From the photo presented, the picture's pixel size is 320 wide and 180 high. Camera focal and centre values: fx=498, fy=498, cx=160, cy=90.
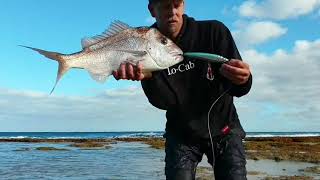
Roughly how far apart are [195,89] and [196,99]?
0.42 feet

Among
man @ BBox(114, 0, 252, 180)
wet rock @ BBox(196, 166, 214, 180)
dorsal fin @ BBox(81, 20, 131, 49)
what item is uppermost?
dorsal fin @ BBox(81, 20, 131, 49)

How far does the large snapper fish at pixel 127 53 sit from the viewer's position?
572 cm

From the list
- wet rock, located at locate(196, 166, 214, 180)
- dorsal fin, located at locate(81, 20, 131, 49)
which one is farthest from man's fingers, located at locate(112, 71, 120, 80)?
wet rock, located at locate(196, 166, 214, 180)

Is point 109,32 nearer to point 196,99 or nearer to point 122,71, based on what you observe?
point 122,71

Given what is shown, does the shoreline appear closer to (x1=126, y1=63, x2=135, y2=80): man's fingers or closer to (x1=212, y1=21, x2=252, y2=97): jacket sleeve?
(x1=212, y1=21, x2=252, y2=97): jacket sleeve

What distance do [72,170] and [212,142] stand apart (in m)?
17.9

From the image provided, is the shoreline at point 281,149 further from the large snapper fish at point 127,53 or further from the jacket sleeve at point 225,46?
the large snapper fish at point 127,53

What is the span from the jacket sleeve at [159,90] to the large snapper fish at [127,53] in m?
0.55

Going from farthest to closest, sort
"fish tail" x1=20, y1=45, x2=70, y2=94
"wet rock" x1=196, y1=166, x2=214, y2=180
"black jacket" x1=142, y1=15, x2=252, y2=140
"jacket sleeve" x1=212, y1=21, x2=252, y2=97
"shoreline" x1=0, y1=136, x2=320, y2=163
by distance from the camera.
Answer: "shoreline" x1=0, y1=136, x2=320, y2=163, "wet rock" x1=196, y1=166, x2=214, y2=180, "black jacket" x1=142, y1=15, x2=252, y2=140, "jacket sleeve" x1=212, y1=21, x2=252, y2=97, "fish tail" x1=20, y1=45, x2=70, y2=94

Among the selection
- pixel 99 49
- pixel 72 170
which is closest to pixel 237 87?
pixel 99 49

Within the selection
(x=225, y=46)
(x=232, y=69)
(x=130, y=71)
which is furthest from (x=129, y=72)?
(x=225, y=46)

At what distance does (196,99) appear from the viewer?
6320 mm

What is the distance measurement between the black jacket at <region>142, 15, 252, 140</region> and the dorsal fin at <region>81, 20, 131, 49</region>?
0.78m

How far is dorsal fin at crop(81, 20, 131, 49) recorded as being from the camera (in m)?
5.85
